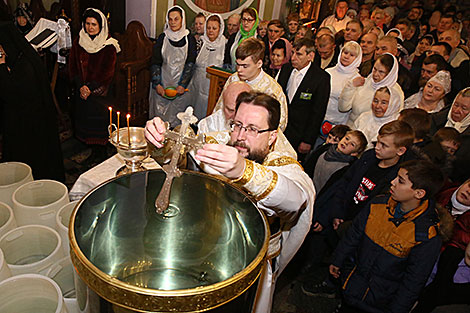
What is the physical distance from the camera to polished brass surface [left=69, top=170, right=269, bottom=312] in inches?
34.0

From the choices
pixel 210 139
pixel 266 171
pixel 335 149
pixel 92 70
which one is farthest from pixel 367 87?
pixel 92 70

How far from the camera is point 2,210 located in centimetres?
127

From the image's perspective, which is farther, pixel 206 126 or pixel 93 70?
pixel 93 70

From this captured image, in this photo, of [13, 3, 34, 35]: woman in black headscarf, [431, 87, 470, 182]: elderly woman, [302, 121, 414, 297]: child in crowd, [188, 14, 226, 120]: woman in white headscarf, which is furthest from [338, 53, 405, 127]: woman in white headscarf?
[13, 3, 34, 35]: woman in black headscarf

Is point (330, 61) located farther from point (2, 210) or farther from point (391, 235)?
point (2, 210)

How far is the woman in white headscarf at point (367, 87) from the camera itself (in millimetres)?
3555

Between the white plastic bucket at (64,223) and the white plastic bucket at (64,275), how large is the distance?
0.08 meters

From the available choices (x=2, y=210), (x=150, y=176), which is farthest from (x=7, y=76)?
(x=150, y=176)

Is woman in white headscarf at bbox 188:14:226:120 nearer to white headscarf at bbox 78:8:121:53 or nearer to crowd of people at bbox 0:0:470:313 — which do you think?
crowd of people at bbox 0:0:470:313

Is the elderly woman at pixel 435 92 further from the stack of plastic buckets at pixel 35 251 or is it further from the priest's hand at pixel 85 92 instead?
the priest's hand at pixel 85 92

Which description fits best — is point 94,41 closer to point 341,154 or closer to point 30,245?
point 341,154

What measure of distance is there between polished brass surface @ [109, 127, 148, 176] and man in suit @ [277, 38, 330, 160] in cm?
218

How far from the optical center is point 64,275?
1130 millimetres

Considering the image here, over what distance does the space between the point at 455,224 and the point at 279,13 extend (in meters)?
8.25
